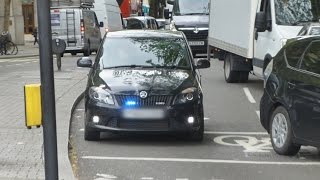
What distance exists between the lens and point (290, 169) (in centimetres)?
738

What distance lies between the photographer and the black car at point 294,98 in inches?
289

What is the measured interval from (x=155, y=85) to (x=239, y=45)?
7.17 m

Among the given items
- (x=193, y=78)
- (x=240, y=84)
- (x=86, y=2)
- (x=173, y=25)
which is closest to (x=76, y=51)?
(x=86, y=2)

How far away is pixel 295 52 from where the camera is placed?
8320 millimetres

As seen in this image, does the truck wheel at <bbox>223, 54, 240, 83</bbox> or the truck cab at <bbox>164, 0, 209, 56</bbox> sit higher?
the truck cab at <bbox>164, 0, 209, 56</bbox>

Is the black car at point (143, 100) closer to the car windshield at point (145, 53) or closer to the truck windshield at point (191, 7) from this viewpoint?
the car windshield at point (145, 53)

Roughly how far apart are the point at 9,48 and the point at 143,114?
2527 cm

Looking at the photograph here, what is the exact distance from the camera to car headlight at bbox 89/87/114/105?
8.47 metres

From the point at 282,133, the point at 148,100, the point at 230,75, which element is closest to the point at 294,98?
Result: the point at 282,133

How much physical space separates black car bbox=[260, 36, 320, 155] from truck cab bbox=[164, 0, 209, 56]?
16039mm

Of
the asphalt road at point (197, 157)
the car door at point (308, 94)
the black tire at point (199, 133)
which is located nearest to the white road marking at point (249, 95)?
the asphalt road at point (197, 157)

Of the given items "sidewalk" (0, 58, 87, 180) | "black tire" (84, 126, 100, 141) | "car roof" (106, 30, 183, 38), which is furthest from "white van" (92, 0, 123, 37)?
"black tire" (84, 126, 100, 141)

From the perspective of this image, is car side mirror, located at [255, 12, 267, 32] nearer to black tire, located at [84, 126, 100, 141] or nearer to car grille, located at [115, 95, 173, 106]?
car grille, located at [115, 95, 173, 106]

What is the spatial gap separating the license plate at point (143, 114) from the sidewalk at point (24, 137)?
0.87 metres
